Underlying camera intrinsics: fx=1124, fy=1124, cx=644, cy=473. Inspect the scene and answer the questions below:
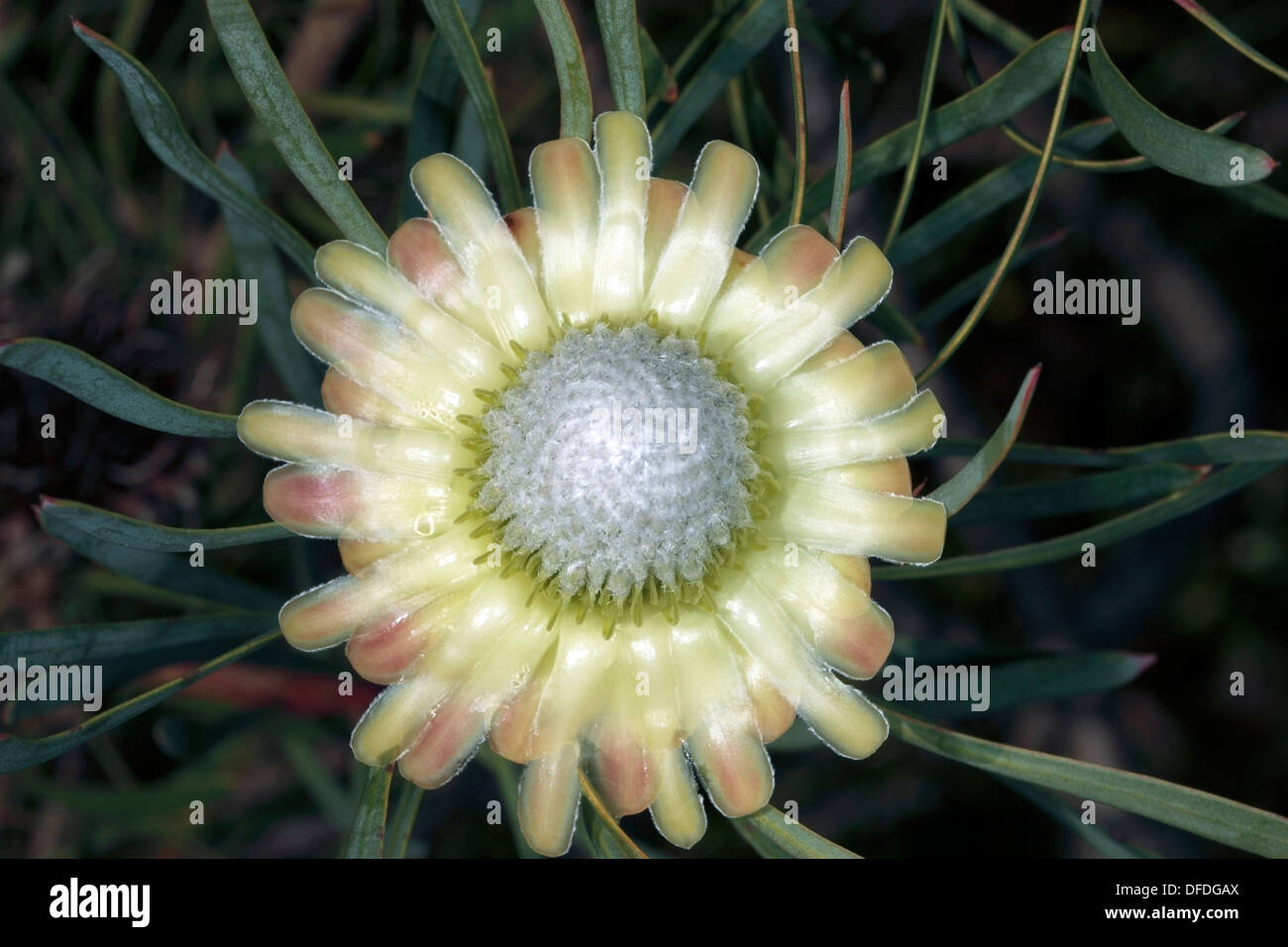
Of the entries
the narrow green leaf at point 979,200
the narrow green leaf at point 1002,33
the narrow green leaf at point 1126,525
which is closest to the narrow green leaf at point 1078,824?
the narrow green leaf at point 1126,525

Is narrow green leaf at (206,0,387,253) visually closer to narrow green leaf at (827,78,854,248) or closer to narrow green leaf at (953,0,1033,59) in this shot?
narrow green leaf at (827,78,854,248)

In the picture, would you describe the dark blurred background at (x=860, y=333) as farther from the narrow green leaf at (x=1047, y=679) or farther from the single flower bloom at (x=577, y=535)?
the single flower bloom at (x=577, y=535)

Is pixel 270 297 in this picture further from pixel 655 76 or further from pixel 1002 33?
pixel 1002 33

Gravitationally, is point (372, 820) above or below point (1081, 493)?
below

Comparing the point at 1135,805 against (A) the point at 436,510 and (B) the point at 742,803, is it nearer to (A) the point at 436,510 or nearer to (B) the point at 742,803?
(B) the point at 742,803

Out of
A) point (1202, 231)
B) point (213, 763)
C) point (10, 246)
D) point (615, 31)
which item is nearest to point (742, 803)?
point (615, 31)

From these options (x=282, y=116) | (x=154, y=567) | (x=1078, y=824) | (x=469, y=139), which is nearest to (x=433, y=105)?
(x=469, y=139)
